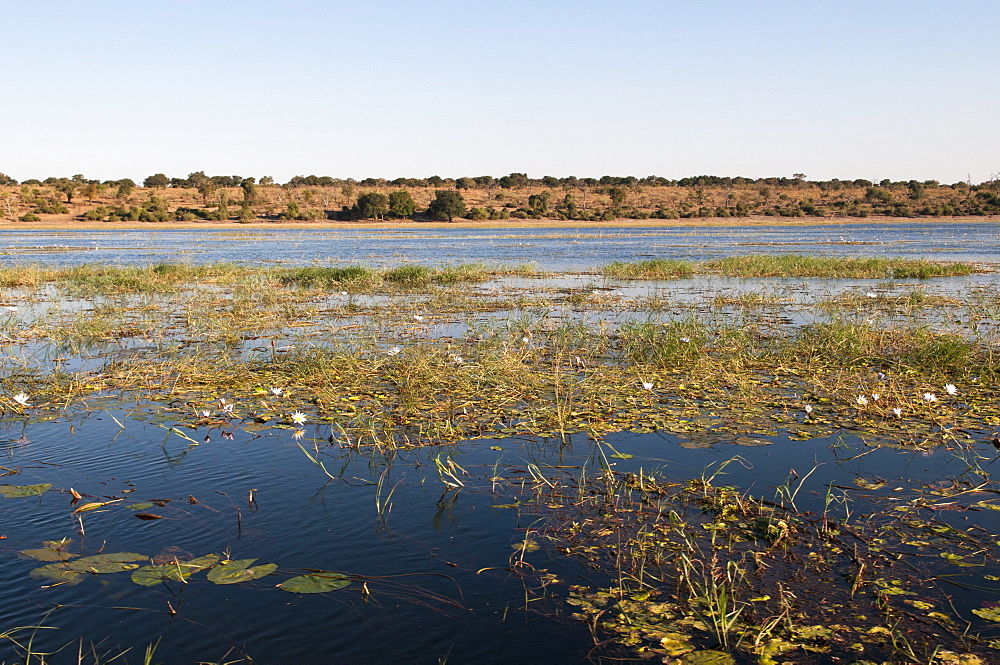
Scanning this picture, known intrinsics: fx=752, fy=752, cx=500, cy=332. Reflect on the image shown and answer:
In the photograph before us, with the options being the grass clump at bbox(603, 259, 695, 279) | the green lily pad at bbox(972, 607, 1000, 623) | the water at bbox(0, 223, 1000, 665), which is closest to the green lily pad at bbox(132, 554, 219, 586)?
the water at bbox(0, 223, 1000, 665)

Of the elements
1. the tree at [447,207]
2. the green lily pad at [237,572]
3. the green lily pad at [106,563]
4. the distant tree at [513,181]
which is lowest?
the green lily pad at [237,572]

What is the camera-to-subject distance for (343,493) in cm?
574

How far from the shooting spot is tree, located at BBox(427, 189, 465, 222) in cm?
7594

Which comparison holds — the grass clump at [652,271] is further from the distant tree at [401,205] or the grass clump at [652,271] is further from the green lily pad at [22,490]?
the distant tree at [401,205]

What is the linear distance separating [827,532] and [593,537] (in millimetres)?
1491

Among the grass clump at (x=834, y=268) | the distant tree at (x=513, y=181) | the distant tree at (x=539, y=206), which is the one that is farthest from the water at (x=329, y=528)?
the distant tree at (x=513, y=181)

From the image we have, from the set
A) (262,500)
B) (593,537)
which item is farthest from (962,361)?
(262,500)

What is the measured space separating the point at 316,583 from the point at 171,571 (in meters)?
0.90

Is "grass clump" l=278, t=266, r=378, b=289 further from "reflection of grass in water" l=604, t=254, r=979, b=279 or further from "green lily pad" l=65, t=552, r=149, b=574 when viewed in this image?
"green lily pad" l=65, t=552, r=149, b=574

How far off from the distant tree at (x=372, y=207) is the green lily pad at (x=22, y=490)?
235 ft

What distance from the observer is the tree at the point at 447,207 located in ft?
249

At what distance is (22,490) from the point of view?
5.69 meters

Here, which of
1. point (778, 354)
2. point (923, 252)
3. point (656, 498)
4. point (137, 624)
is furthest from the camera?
point (923, 252)

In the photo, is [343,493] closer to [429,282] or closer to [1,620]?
[1,620]
